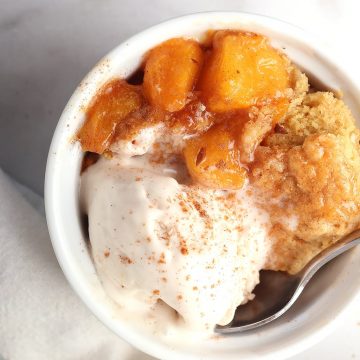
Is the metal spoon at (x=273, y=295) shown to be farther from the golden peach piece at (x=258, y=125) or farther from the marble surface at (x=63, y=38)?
the marble surface at (x=63, y=38)

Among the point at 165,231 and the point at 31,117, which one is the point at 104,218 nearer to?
the point at 165,231

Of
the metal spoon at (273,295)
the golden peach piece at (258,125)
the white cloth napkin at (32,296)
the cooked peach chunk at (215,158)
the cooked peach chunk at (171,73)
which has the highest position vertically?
the cooked peach chunk at (171,73)

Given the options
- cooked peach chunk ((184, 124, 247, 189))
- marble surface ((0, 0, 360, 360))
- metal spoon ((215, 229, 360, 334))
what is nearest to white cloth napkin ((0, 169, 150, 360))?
marble surface ((0, 0, 360, 360))

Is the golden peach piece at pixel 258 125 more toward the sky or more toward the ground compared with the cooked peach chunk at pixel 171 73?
more toward the ground

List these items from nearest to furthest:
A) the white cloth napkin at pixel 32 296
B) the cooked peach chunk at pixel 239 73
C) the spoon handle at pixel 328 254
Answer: the cooked peach chunk at pixel 239 73, the spoon handle at pixel 328 254, the white cloth napkin at pixel 32 296

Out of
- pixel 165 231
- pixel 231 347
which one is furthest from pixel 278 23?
pixel 231 347

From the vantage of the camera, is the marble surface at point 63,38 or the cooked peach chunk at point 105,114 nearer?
the cooked peach chunk at point 105,114

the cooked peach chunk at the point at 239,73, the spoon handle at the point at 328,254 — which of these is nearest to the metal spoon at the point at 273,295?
the spoon handle at the point at 328,254

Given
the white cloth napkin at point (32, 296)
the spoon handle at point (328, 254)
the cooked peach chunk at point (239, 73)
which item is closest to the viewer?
the cooked peach chunk at point (239, 73)
